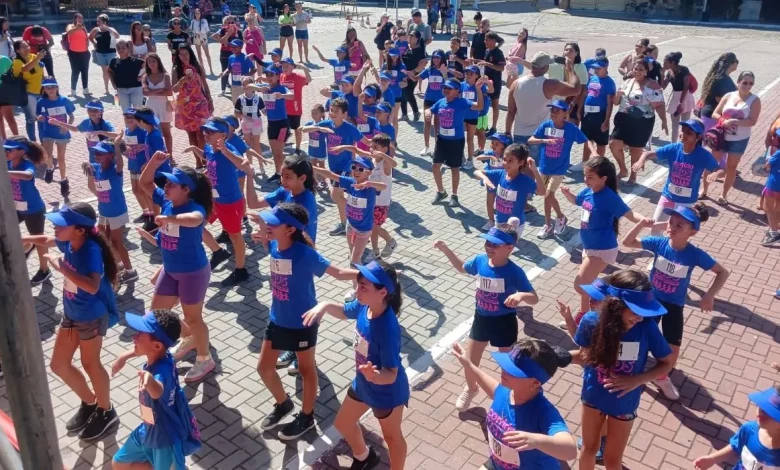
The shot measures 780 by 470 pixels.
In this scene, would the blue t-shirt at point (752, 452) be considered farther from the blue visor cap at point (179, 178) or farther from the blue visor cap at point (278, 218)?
the blue visor cap at point (179, 178)

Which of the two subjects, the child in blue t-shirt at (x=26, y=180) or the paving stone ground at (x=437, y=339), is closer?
the paving stone ground at (x=437, y=339)

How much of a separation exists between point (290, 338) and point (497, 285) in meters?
1.69

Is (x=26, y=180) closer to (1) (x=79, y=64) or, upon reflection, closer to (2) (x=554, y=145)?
(2) (x=554, y=145)

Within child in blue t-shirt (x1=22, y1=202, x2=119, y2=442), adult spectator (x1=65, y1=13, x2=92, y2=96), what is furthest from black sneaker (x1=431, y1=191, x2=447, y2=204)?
adult spectator (x1=65, y1=13, x2=92, y2=96)

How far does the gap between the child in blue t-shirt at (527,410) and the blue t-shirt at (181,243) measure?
3182mm

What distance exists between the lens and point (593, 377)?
4.37m

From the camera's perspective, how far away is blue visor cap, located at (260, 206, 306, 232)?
4.84 m

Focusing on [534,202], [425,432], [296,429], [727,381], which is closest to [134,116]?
[296,429]

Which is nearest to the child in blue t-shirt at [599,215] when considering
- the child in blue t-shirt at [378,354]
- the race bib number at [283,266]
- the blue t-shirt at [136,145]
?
the child in blue t-shirt at [378,354]

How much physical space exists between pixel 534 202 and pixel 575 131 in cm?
199

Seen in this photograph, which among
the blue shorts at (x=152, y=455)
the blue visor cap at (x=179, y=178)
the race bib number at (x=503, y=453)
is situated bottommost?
the blue shorts at (x=152, y=455)

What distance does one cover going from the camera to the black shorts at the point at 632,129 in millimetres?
10641

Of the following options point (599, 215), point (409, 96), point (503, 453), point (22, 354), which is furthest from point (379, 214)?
point (409, 96)

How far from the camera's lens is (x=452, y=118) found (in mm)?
9953
